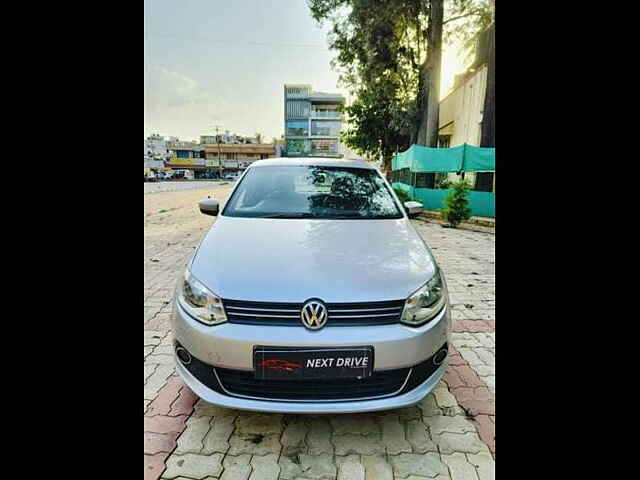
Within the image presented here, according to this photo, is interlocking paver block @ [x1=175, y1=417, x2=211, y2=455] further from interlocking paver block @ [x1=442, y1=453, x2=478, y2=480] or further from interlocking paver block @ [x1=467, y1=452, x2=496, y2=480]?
interlocking paver block @ [x1=467, y1=452, x2=496, y2=480]

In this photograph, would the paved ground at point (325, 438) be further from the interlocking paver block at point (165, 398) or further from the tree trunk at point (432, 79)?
the tree trunk at point (432, 79)

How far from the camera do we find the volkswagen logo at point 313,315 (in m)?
1.78

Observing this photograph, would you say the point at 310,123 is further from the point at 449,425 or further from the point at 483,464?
the point at 483,464

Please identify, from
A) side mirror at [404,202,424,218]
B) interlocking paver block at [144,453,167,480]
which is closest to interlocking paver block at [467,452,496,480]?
interlocking paver block at [144,453,167,480]

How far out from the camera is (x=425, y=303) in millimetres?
1953

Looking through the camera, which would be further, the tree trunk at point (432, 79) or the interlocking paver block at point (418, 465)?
the tree trunk at point (432, 79)

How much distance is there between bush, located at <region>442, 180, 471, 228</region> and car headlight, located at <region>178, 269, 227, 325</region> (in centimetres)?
804

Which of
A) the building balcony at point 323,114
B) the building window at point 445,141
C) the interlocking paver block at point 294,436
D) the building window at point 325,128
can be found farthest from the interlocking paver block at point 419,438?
the building balcony at point 323,114

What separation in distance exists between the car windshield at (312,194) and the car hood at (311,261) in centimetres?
19

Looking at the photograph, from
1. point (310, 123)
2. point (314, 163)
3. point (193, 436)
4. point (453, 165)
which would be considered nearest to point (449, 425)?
point (193, 436)
